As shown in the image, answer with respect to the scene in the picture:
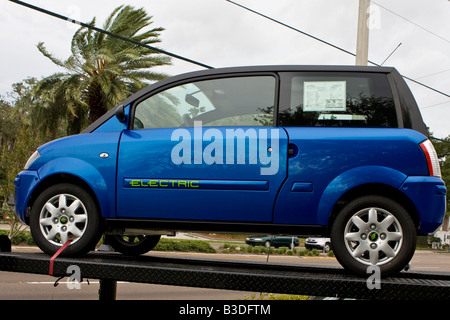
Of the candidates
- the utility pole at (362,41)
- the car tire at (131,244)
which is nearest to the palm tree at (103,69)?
the utility pole at (362,41)

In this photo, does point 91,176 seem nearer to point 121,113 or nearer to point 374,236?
point 121,113

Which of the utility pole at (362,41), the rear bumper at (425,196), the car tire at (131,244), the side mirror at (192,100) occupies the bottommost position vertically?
the car tire at (131,244)

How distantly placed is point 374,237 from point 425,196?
406mm

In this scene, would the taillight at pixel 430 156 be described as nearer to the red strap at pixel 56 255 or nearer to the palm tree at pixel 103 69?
the red strap at pixel 56 255

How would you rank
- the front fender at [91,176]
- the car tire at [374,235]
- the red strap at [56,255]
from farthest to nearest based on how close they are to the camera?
the front fender at [91,176] < the red strap at [56,255] < the car tire at [374,235]

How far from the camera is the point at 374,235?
2820 millimetres

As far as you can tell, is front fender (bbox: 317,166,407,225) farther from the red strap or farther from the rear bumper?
the red strap

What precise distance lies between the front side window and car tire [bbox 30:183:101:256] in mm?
689

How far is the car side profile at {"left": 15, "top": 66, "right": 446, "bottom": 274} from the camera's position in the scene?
2.85m

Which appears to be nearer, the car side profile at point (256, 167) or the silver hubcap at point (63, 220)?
the car side profile at point (256, 167)

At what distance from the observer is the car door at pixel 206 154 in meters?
2.99

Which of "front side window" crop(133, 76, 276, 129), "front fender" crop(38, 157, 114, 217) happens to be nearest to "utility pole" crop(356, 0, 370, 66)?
"front side window" crop(133, 76, 276, 129)

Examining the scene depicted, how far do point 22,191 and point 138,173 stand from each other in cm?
94
